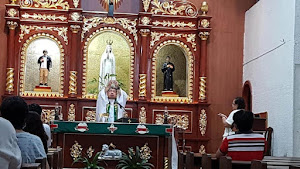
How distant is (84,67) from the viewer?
43.8ft

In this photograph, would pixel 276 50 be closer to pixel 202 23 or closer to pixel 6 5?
pixel 202 23

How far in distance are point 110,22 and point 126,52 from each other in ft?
2.85

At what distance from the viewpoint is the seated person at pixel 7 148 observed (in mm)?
3557

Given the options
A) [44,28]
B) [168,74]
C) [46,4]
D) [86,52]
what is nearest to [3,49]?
[44,28]

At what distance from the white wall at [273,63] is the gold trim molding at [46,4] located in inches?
184

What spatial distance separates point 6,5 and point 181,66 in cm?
458

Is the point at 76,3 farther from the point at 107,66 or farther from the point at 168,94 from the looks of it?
the point at 168,94

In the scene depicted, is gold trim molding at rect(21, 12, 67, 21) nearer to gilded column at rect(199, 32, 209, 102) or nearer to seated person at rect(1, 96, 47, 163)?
gilded column at rect(199, 32, 209, 102)

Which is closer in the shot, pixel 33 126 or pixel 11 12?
pixel 33 126

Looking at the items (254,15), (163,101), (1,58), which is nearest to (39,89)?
(1,58)

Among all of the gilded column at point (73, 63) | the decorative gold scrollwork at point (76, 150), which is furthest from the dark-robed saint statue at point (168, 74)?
the decorative gold scrollwork at point (76, 150)

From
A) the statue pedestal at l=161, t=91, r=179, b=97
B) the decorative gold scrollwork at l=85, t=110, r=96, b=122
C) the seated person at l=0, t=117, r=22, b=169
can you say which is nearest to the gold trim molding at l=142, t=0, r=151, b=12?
the statue pedestal at l=161, t=91, r=179, b=97

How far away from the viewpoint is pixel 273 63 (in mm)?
11453

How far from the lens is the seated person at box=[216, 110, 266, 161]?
5.25 metres
